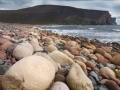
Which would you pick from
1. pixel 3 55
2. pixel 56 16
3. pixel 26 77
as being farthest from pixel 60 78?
pixel 56 16

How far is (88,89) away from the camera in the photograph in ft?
8.27

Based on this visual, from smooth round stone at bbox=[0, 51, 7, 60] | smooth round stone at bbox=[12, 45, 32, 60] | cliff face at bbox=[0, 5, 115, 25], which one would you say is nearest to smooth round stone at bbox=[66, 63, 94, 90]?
smooth round stone at bbox=[12, 45, 32, 60]

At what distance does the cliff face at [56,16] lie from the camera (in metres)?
79.2

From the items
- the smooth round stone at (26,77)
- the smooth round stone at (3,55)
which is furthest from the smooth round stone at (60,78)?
the smooth round stone at (3,55)

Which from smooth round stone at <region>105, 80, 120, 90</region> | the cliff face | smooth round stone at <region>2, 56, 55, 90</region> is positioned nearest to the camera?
smooth round stone at <region>2, 56, 55, 90</region>

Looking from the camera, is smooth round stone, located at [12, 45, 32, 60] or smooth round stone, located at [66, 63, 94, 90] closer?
smooth round stone, located at [66, 63, 94, 90]

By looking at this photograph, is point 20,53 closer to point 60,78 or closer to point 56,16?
point 60,78

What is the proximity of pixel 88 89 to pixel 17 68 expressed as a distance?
37.9 inches

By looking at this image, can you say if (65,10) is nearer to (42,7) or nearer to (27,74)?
(42,7)

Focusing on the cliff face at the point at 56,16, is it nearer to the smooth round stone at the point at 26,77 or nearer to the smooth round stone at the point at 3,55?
the smooth round stone at the point at 3,55

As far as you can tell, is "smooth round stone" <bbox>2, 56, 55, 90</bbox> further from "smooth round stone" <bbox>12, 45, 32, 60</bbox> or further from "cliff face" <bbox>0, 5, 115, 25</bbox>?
"cliff face" <bbox>0, 5, 115, 25</bbox>

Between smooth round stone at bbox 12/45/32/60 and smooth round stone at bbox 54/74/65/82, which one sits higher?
smooth round stone at bbox 12/45/32/60

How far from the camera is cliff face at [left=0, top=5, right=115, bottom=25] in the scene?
260 feet

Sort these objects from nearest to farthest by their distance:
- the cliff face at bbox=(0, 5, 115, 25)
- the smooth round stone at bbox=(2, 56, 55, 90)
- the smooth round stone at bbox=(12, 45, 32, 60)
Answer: the smooth round stone at bbox=(2, 56, 55, 90)
the smooth round stone at bbox=(12, 45, 32, 60)
the cliff face at bbox=(0, 5, 115, 25)
